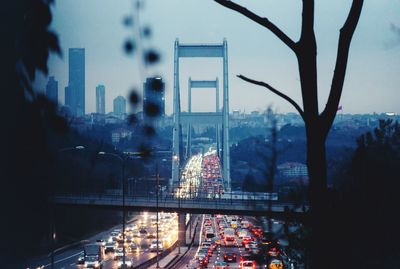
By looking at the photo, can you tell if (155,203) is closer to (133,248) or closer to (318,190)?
(133,248)

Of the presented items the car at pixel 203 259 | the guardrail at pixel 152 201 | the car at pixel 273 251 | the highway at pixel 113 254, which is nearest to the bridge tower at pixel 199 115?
the highway at pixel 113 254

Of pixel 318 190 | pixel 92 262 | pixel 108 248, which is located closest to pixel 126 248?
pixel 108 248

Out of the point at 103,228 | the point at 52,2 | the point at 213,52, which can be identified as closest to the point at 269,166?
the point at 52,2

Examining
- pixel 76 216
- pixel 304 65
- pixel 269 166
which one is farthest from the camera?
pixel 76 216

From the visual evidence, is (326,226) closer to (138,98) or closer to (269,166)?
(138,98)

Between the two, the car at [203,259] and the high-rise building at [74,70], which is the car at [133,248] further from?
the high-rise building at [74,70]
